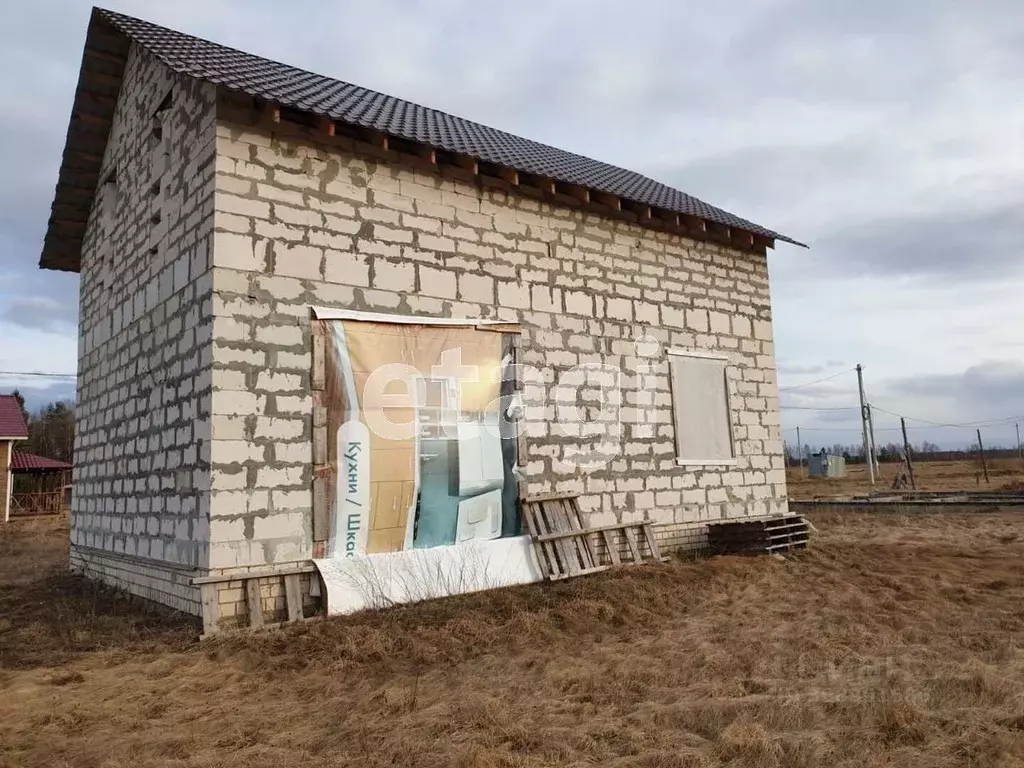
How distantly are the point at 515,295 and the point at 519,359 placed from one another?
2.60 ft

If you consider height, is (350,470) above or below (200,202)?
below

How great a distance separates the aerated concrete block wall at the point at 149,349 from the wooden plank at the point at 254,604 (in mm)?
434

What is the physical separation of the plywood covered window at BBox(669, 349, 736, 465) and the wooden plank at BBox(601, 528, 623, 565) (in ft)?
5.64

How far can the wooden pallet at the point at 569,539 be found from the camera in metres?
8.87

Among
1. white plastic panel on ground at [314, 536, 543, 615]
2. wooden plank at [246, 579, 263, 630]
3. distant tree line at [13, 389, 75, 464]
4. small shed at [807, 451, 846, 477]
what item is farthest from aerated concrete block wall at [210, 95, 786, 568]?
distant tree line at [13, 389, 75, 464]

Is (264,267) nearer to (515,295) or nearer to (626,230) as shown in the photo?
(515,295)

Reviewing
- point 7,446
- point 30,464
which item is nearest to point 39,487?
point 30,464

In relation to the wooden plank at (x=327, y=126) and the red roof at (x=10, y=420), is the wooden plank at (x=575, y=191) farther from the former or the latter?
the red roof at (x=10, y=420)

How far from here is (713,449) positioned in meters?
11.3

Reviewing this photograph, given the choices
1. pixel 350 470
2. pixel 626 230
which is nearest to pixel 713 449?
pixel 626 230

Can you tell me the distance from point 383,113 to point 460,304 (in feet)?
8.89

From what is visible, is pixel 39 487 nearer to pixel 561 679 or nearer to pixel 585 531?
pixel 585 531

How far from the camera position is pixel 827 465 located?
42844mm

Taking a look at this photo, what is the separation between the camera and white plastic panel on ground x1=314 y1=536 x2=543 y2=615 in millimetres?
7316
